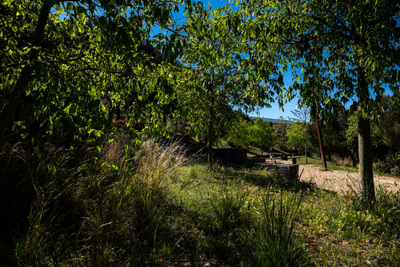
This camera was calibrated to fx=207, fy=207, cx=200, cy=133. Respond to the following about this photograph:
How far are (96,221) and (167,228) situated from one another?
1161 mm

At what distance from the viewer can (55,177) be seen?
2.71 meters

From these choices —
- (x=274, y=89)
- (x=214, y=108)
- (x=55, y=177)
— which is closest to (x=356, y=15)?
(x=274, y=89)

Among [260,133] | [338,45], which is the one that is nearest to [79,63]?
[338,45]

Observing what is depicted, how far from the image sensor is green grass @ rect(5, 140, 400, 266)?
2.09m

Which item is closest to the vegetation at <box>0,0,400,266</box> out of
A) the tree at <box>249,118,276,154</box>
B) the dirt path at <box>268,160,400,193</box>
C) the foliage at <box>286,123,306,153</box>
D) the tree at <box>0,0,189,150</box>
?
Result: the tree at <box>0,0,189,150</box>

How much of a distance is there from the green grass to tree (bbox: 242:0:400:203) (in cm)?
144

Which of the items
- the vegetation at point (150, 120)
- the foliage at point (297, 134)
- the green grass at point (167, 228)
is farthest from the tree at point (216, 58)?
the foliage at point (297, 134)

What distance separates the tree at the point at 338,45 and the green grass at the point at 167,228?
144cm

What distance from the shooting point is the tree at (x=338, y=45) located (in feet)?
9.35

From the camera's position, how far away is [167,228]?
10.1ft

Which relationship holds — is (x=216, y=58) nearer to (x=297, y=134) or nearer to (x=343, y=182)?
(x=343, y=182)

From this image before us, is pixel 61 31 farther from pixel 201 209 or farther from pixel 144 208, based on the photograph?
pixel 201 209

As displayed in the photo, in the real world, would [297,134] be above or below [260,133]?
below

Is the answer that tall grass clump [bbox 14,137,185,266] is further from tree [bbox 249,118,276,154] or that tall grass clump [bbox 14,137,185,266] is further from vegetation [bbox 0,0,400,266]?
tree [bbox 249,118,276,154]
